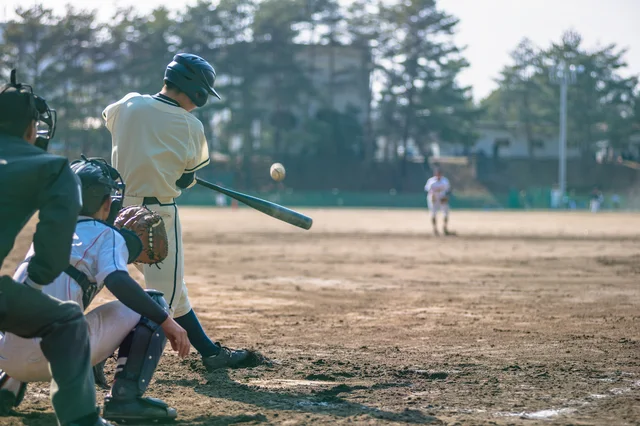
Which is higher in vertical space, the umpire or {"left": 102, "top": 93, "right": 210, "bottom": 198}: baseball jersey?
{"left": 102, "top": 93, "right": 210, "bottom": 198}: baseball jersey

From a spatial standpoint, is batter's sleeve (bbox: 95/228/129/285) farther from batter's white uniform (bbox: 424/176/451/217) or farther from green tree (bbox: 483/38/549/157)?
green tree (bbox: 483/38/549/157)

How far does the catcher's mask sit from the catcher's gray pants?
0.73 m

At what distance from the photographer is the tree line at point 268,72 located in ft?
186

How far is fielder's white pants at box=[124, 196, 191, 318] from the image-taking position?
5.77m

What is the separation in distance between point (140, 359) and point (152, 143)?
1.66 meters

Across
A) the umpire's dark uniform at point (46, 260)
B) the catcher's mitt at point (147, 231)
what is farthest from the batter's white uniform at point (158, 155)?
the umpire's dark uniform at point (46, 260)

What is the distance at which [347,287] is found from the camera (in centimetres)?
1228

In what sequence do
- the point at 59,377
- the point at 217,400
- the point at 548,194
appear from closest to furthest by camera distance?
the point at 59,377 < the point at 217,400 < the point at 548,194

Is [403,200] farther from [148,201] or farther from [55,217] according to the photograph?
[55,217]

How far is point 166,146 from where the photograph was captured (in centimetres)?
573

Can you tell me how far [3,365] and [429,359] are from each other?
11.0ft

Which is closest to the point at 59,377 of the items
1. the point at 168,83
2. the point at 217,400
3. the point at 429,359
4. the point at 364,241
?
the point at 217,400

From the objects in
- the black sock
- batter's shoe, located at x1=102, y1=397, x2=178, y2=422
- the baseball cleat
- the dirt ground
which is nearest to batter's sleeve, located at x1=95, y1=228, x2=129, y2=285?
batter's shoe, located at x1=102, y1=397, x2=178, y2=422

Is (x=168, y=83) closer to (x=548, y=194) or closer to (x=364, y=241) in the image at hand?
(x=364, y=241)
